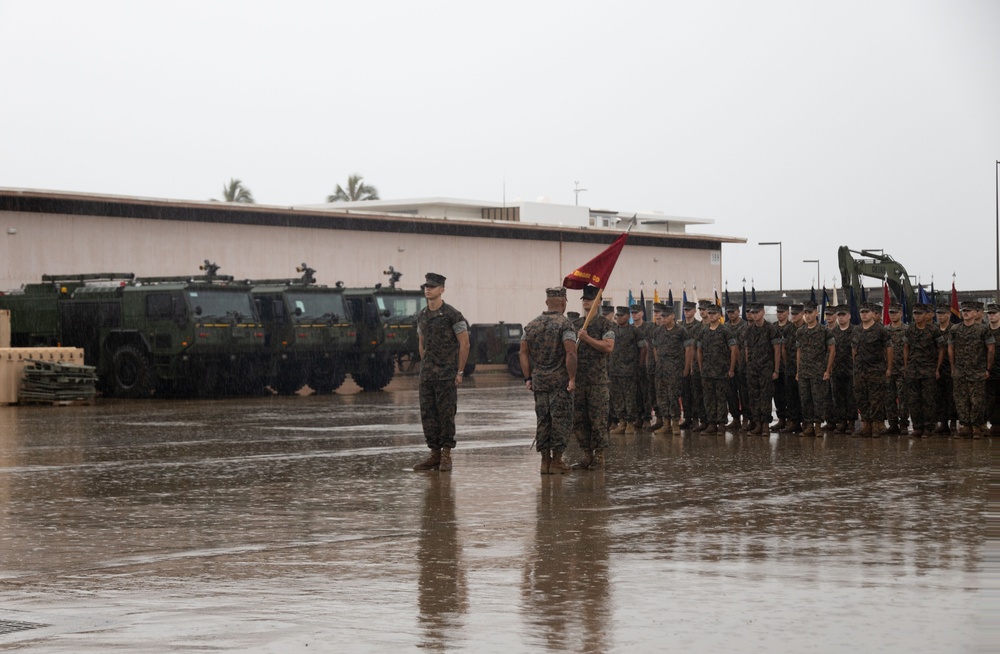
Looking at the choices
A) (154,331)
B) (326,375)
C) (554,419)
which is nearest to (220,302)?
(154,331)

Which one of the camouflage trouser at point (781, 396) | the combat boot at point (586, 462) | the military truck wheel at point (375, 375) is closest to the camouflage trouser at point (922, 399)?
the camouflage trouser at point (781, 396)

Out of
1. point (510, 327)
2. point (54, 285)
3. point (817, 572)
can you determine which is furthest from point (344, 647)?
point (510, 327)

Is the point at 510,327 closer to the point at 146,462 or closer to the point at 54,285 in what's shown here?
the point at 54,285

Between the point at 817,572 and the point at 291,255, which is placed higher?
the point at 291,255

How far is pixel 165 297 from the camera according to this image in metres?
30.5

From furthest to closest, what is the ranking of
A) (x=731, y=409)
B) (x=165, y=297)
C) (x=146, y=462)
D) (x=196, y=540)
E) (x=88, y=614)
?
1. (x=165, y=297)
2. (x=731, y=409)
3. (x=146, y=462)
4. (x=196, y=540)
5. (x=88, y=614)

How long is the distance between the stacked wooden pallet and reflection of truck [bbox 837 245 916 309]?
576 inches

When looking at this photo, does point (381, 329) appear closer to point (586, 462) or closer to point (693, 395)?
point (693, 395)

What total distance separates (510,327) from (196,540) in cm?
3404

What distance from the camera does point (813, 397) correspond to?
18.6 m

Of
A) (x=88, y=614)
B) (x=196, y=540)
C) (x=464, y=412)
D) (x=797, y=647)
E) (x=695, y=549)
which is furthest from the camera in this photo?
Result: (x=464, y=412)

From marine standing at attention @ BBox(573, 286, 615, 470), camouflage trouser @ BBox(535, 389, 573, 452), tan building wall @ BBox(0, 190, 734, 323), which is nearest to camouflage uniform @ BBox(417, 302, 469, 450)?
camouflage trouser @ BBox(535, 389, 573, 452)

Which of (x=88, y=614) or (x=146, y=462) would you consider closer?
(x=88, y=614)

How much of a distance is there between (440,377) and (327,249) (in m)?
32.4
